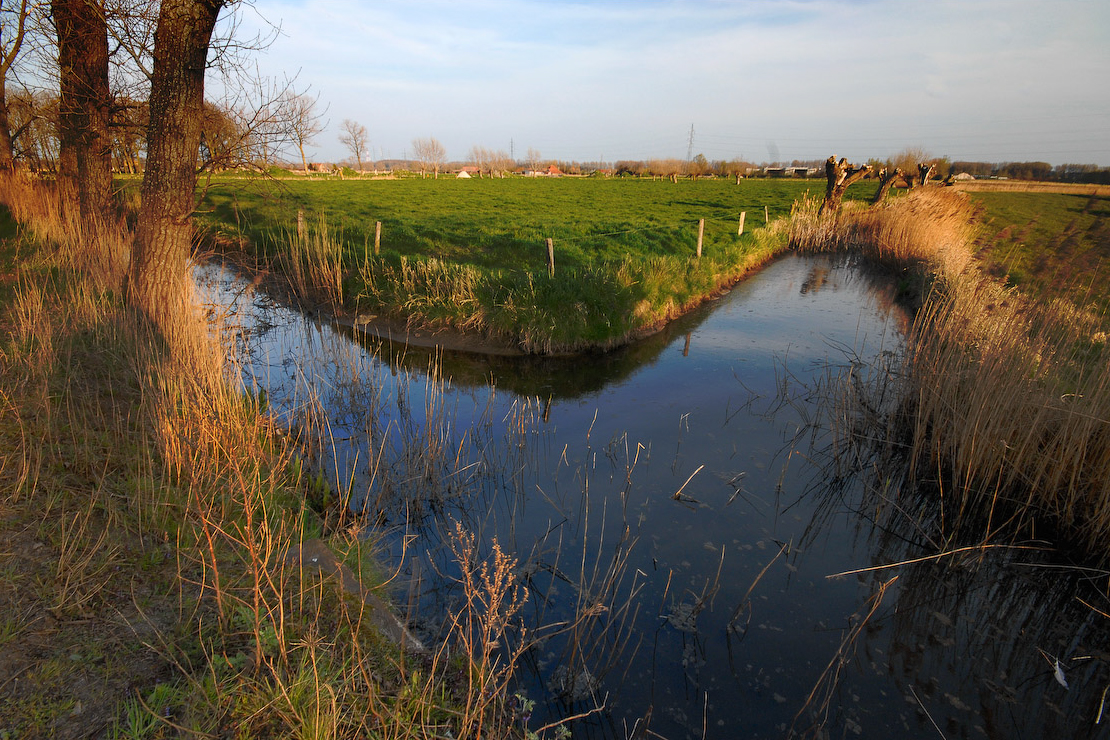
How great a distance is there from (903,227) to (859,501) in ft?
45.9

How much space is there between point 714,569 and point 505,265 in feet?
36.0

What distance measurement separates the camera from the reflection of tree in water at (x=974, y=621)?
3.37 metres

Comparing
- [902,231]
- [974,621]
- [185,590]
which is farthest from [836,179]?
[185,590]

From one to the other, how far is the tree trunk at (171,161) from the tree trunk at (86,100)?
1.07 m

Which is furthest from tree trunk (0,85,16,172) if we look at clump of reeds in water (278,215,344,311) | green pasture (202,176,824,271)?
clump of reeds in water (278,215,344,311)

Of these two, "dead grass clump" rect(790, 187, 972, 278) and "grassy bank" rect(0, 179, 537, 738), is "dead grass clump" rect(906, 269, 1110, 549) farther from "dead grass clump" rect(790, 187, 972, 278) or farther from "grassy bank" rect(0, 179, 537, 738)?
"dead grass clump" rect(790, 187, 972, 278)

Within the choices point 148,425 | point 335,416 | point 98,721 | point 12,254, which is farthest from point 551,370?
point 12,254

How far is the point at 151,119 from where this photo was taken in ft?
19.5

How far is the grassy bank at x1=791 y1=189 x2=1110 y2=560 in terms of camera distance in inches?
171

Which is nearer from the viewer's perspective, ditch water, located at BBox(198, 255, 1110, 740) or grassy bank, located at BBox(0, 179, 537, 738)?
grassy bank, located at BBox(0, 179, 537, 738)

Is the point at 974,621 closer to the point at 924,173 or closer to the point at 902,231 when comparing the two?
the point at 902,231

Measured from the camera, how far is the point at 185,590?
314 centimetres

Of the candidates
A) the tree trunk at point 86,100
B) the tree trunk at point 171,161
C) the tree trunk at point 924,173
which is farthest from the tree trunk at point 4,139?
the tree trunk at point 924,173

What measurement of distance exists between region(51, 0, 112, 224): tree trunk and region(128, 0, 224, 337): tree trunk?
1.07 metres
